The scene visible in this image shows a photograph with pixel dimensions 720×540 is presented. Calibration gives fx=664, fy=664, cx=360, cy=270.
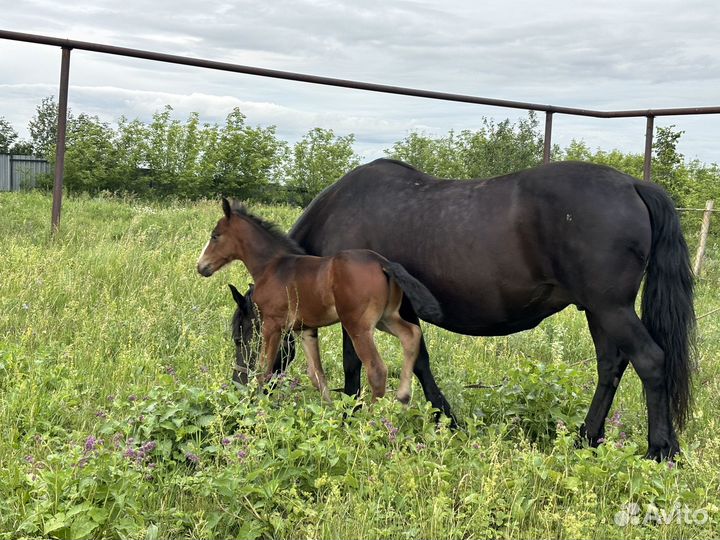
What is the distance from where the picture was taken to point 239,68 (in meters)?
7.55

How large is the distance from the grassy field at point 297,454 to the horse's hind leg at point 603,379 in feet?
0.40

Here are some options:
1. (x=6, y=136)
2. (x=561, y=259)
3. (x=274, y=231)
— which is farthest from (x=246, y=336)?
(x=6, y=136)

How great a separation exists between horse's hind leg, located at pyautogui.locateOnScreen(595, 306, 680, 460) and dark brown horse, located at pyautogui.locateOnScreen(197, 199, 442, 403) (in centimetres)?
98

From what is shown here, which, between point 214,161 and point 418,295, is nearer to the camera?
point 418,295

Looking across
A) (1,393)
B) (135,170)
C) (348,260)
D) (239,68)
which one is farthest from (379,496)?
(135,170)

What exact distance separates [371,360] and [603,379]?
1.46m

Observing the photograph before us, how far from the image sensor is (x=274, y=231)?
177 inches

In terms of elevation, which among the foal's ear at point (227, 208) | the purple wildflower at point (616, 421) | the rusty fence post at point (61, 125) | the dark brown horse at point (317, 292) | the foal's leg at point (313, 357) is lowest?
the purple wildflower at point (616, 421)

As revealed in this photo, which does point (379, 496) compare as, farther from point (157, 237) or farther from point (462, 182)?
point (157, 237)

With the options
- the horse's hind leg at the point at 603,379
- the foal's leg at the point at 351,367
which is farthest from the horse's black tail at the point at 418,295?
the horse's hind leg at the point at 603,379

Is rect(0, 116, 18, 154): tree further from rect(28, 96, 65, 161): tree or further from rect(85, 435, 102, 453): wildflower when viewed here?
rect(85, 435, 102, 453): wildflower

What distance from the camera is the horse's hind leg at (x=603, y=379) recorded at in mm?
4113

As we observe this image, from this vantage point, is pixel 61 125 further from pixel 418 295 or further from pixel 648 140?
pixel 648 140

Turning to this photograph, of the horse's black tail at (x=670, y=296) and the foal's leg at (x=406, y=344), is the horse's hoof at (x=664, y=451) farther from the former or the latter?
the foal's leg at (x=406, y=344)
